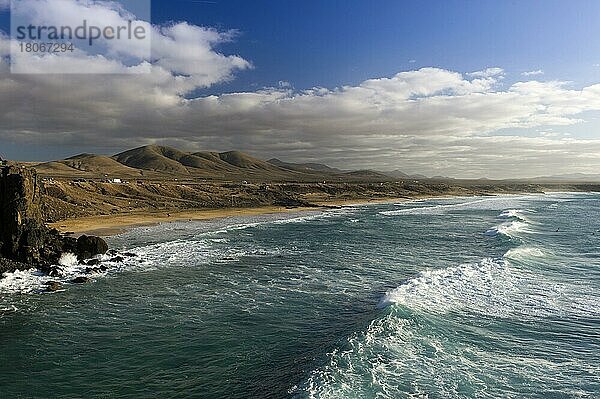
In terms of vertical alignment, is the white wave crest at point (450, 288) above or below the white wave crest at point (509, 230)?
below

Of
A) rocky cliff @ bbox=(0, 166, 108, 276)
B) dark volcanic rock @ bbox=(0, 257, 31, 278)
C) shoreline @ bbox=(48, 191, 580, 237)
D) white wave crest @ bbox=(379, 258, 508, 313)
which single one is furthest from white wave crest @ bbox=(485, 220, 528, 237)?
dark volcanic rock @ bbox=(0, 257, 31, 278)

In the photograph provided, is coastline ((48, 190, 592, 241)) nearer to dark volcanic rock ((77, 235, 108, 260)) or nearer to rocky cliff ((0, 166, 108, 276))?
dark volcanic rock ((77, 235, 108, 260))

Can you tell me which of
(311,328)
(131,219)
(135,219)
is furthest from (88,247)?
(135,219)

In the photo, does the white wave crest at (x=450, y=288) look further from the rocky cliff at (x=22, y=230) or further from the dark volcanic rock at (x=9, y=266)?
the rocky cliff at (x=22, y=230)

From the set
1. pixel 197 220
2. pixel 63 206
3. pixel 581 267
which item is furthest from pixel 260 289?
pixel 63 206

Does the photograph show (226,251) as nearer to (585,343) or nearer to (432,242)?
(432,242)

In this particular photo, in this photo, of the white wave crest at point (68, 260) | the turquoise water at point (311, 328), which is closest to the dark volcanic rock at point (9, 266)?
the turquoise water at point (311, 328)
